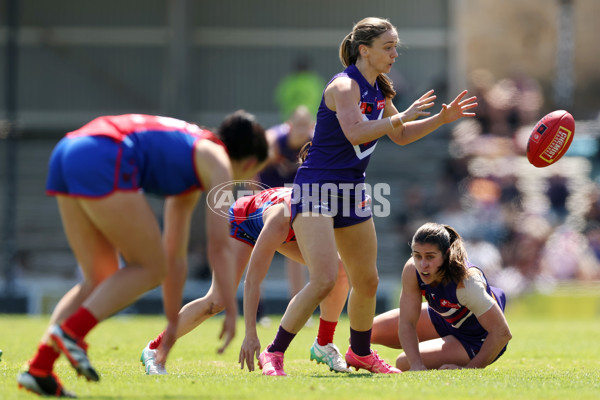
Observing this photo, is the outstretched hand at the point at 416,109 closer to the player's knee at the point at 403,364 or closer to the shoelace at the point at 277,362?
the shoelace at the point at 277,362

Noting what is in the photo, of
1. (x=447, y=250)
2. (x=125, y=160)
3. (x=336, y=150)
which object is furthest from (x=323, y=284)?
(x=125, y=160)

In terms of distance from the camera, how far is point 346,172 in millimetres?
6121

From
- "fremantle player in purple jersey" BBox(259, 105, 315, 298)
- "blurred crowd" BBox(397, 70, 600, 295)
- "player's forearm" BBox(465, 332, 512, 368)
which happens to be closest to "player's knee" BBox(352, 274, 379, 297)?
"player's forearm" BBox(465, 332, 512, 368)

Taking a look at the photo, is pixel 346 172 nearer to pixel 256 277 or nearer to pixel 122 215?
pixel 256 277

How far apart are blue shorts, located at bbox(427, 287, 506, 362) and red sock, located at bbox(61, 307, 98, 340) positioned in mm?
3141

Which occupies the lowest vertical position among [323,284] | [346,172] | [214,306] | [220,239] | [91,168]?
[214,306]

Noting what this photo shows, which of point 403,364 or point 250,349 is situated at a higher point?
point 250,349

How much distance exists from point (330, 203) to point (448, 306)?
52.9 inches

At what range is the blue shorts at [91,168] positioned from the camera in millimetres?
4824

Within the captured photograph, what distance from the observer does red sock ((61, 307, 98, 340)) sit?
188 inches

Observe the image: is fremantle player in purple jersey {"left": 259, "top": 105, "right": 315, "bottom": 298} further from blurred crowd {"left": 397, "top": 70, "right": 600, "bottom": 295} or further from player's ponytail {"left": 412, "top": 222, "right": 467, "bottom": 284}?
blurred crowd {"left": 397, "top": 70, "right": 600, "bottom": 295}

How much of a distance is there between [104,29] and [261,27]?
3.69 metres

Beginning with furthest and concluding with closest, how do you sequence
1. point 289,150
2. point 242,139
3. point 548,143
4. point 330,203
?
1. point 289,150
2. point 548,143
3. point 330,203
4. point 242,139

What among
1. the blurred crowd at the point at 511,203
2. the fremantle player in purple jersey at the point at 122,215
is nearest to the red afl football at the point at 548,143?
the fremantle player in purple jersey at the point at 122,215
